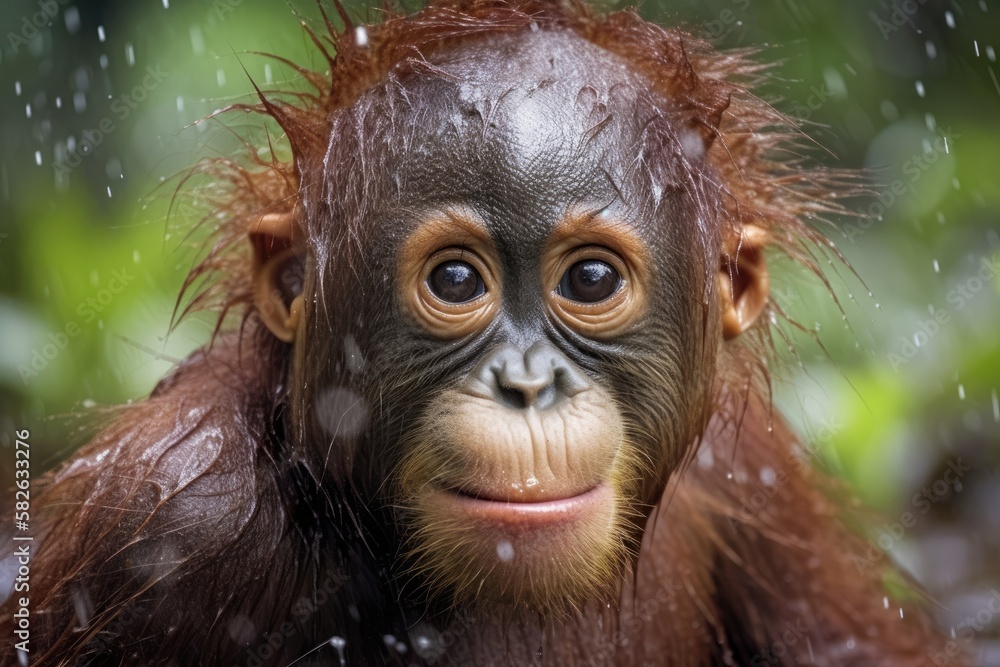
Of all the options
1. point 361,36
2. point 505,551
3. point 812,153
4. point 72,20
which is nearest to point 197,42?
point 72,20

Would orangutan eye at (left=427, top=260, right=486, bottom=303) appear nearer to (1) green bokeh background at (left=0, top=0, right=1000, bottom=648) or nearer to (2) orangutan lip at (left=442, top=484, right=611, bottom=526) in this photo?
(2) orangutan lip at (left=442, top=484, right=611, bottom=526)

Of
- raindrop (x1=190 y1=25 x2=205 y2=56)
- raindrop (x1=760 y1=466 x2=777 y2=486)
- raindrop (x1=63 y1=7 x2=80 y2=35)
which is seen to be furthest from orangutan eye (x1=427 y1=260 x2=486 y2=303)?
raindrop (x1=63 y1=7 x2=80 y2=35)

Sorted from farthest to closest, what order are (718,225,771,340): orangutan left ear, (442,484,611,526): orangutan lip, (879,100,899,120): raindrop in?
(879,100,899,120): raindrop, (718,225,771,340): orangutan left ear, (442,484,611,526): orangutan lip

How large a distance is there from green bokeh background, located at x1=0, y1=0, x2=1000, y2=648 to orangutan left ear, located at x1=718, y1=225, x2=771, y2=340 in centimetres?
193

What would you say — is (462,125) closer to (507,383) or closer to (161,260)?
(507,383)

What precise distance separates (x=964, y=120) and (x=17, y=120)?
531 centimetres

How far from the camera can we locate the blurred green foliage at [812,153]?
4.87 m

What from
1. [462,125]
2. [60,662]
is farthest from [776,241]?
[60,662]

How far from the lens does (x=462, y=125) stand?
2.25 meters

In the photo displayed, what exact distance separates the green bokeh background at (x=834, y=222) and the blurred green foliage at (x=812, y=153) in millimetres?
12

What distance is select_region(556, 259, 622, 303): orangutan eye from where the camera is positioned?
7.35 ft

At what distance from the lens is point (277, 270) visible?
8.20ft

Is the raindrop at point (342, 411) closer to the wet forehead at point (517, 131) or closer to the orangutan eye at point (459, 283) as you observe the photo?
the orangutan eye at point (459, 283)

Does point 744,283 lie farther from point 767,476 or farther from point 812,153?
point 812,153
